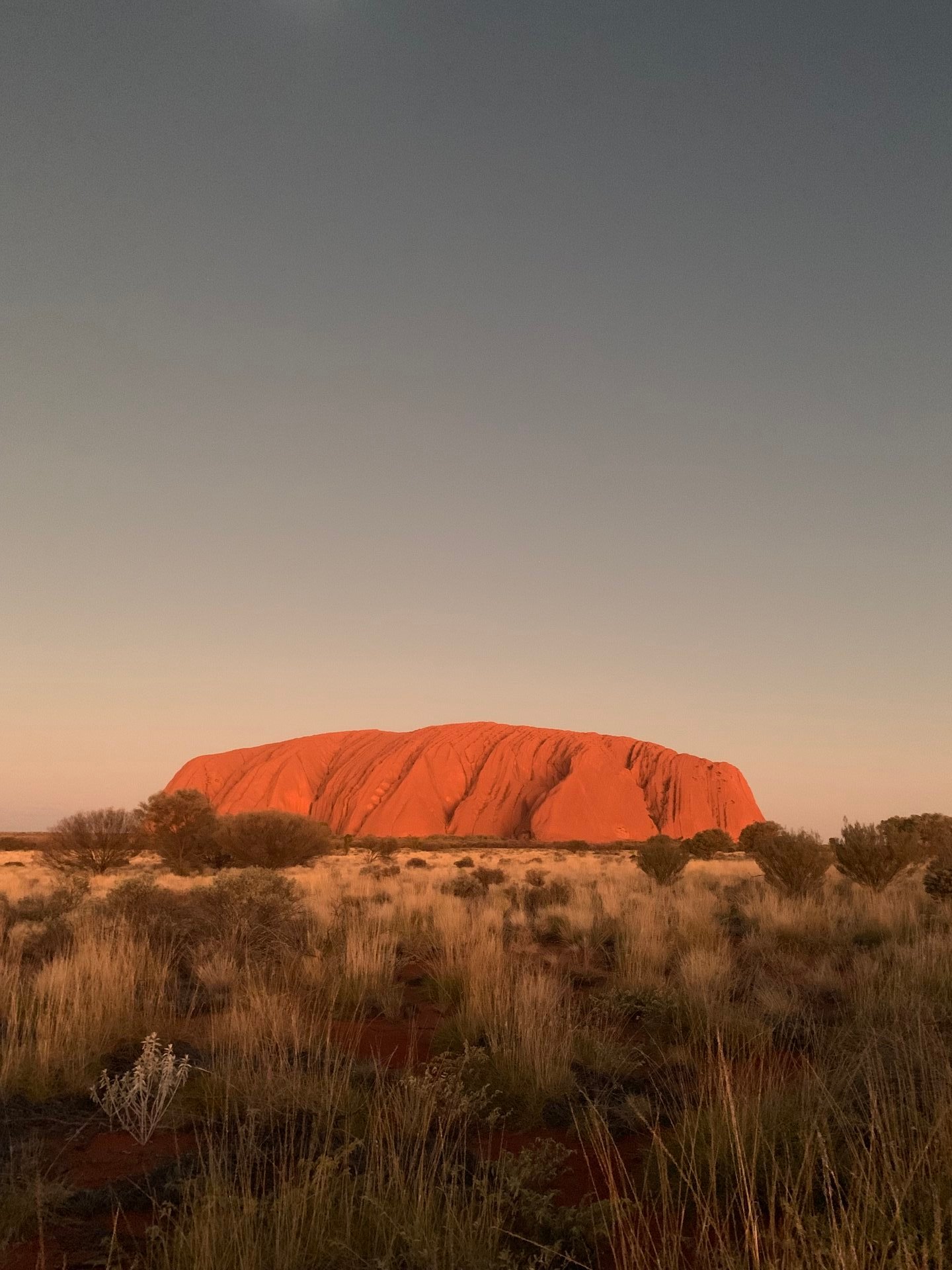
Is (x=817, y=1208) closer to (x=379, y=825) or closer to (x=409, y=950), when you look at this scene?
(x=409, y=950)

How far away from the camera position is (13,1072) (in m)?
5.08

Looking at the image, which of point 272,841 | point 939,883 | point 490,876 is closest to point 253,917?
point 939,883

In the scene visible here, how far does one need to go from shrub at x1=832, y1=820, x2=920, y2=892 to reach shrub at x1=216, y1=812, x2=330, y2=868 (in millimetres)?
15630

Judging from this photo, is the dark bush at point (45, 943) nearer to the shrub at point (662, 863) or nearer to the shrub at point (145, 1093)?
the shrub at point (145, 1093)

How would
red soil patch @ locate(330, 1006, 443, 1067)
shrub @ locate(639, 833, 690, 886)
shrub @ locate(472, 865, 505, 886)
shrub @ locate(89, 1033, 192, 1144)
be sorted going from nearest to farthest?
shrub @ locate(89, 1033, 192, 1144)
red soil patch @ locate(330, 1006, 443, 1067)
shrub @ locate(639, 833, 690, 886)
shrub @ locate(472, 865, 505, 886)

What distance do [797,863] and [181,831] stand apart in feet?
67.3

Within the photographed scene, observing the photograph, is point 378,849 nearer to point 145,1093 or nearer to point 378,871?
point 378,871

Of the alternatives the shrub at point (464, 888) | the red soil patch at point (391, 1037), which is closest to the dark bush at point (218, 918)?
the red soil patch at point (391, 1037)

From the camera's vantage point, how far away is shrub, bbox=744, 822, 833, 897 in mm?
16812

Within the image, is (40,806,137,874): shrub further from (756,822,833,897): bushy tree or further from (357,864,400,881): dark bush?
(756,822,833,897): bushy tree

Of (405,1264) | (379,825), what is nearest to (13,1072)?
(405,1264)

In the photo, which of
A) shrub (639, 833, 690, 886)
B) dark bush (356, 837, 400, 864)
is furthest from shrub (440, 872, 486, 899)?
dark bush (356, 837, 400, 864)

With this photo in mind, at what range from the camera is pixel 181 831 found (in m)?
27.9

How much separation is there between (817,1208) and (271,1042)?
3475mm
